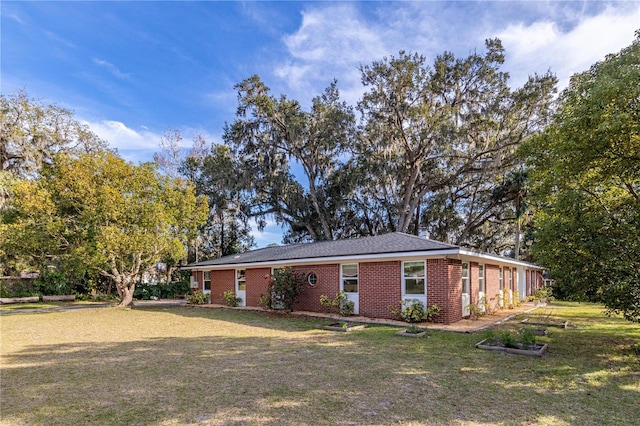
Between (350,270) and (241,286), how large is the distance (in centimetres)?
699

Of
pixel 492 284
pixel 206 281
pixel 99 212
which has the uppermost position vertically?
pixel 99 212

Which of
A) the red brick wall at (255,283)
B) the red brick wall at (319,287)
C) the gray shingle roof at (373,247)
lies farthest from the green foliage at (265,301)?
the gray shingle roof at (373,247)

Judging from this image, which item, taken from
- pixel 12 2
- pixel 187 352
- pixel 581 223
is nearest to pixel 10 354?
pixel 187 352

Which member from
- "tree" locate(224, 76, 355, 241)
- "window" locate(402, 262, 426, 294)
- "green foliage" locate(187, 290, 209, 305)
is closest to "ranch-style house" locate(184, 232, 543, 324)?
"window" locate(402, 262, 426, 294)

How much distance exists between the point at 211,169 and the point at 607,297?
79.2ft

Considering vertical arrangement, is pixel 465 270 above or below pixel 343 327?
above

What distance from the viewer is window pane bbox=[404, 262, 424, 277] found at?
38.6ft

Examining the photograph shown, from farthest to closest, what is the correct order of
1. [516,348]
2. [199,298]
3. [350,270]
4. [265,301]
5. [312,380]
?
1. [199,298]
2. [265,301]
3. [350,270]
4. [516,348]
5. [312,380]

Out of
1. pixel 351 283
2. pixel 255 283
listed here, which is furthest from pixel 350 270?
pixel 255 283

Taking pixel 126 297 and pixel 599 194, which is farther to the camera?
pixel 126 297

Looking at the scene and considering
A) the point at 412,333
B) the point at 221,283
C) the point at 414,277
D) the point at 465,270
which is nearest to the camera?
the point at 412,333

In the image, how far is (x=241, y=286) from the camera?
18000 millimetres

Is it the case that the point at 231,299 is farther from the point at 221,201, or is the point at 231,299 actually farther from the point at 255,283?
the point at 221,201

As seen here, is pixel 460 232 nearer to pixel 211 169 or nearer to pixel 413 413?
pixel 211 169
